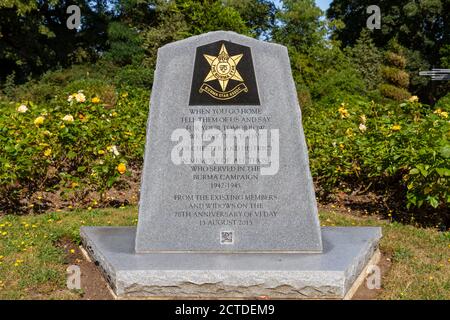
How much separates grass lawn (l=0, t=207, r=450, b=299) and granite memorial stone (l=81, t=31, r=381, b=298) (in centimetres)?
35

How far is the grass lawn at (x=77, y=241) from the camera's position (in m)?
4.32

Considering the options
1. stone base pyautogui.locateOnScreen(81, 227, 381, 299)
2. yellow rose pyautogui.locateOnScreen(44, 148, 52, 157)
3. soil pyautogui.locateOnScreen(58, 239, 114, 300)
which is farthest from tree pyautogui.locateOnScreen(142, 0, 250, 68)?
stone base pyautogui.locateOnScreen(81, 227, 381, 299)

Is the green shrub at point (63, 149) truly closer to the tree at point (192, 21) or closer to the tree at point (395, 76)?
the tree at point (192, 21)

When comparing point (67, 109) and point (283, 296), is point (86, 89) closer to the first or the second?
point (67, 109)

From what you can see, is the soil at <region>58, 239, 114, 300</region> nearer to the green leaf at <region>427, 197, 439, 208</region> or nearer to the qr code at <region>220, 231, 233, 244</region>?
the qr code at <region>220, 231, 233, 244</region>

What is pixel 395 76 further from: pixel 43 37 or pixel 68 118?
pixel 68 118

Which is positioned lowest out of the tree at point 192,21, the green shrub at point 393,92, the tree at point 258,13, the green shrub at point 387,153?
the green shrub at point 387,153

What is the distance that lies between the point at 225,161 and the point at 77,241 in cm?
157

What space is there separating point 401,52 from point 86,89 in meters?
24.2

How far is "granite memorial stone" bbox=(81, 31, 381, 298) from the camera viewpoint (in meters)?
4.71

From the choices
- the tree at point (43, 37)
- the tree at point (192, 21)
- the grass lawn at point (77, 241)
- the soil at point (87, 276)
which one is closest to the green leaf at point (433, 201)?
the grass lawn at point (77, 241)

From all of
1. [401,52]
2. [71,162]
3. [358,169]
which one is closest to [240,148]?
[358,169]

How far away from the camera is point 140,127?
8.50 metres

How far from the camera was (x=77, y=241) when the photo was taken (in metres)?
5.35
